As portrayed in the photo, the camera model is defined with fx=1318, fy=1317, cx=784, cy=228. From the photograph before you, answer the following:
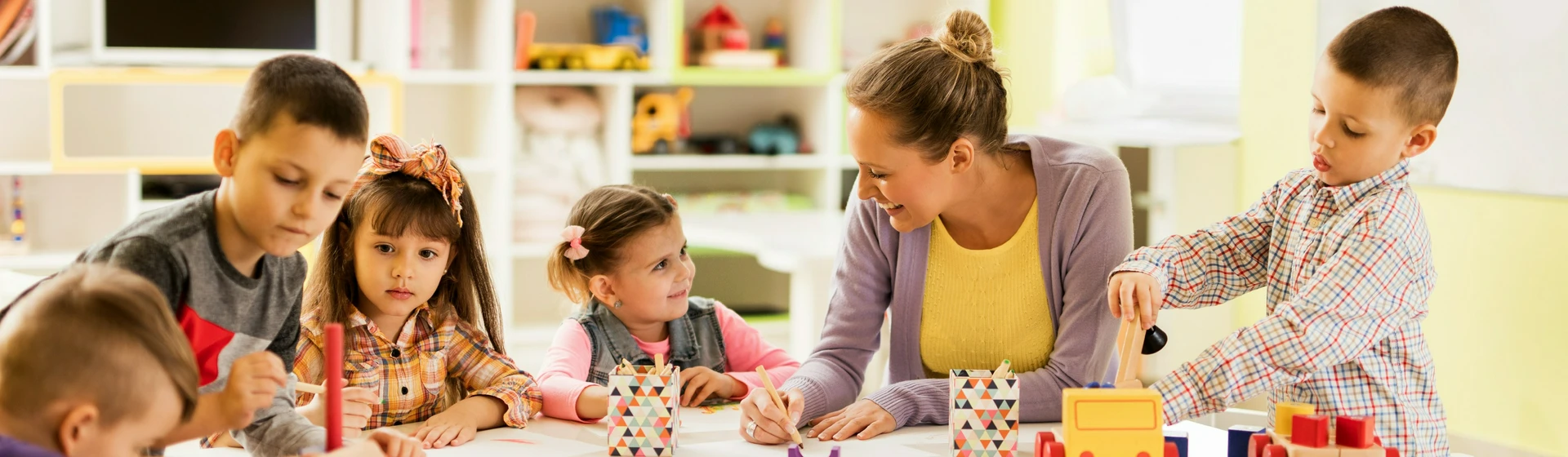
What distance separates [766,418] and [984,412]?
0.80ft

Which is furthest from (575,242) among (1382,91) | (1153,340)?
(1382,91)

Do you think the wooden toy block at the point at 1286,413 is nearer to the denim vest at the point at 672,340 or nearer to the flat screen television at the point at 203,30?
the denim vest at the point at 672,340

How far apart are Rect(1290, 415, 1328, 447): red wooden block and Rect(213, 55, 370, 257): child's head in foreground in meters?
0.85

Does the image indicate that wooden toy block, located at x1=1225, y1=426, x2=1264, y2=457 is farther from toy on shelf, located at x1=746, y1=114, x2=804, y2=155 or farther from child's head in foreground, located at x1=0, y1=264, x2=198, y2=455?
toy on shelf, located at x1=746, y1=114, x2=804, y2=155

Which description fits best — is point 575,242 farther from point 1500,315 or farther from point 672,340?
point 1500,315

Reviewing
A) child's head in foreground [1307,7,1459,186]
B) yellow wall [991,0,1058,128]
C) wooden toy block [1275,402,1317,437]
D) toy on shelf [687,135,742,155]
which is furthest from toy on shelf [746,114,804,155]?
wooden toy block [1275,402,1317,437]

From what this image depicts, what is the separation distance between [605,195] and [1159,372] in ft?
7.43

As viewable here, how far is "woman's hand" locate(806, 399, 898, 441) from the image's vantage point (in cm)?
146

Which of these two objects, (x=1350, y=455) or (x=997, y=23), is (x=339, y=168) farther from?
(x=997, y=23)

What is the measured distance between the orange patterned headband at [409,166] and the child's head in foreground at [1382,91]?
3.14 feet

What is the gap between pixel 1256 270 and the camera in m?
1.47

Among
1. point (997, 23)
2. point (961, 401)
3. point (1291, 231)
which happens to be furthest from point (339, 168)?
point (997, 23)

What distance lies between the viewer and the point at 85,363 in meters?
1.01

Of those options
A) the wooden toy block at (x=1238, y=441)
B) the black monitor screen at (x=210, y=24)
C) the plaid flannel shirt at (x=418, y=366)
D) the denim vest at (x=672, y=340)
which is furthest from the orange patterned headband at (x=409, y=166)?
the black monitor screen at (x=210, y=24)
